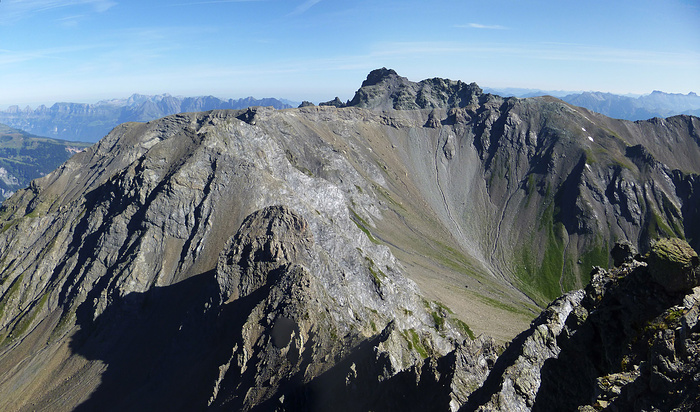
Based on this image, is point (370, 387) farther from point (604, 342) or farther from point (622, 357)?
point (622, 357)

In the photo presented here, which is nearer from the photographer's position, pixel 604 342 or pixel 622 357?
pixel 622 357

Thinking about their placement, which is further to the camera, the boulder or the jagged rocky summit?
the jagged rocky summit

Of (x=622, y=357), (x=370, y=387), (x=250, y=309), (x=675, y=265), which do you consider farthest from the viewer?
(x=250, y=309)

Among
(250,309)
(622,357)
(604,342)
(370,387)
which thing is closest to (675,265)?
(622,357)

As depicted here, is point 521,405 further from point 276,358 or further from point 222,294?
point 222,294

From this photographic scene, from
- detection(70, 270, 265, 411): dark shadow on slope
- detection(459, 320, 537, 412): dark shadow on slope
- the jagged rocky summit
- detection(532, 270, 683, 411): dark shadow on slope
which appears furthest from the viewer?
detection(70, 270, 265, 411): dark shadow on slope

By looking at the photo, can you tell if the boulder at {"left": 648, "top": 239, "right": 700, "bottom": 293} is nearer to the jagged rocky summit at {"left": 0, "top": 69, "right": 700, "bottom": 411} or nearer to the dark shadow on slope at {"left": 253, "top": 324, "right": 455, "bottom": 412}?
the jagged rocky summit at {"left": 0, "top": 69, "right": 700, "bottom": 411}

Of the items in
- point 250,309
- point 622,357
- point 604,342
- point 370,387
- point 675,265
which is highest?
point 675,265

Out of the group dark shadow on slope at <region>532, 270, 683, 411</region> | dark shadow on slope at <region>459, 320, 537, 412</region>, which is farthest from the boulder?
dark shadow on slope at <region>459, 320, 537, 412</region>

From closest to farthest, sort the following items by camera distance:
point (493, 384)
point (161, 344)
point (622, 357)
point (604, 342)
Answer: point (622, 357), point (604, 342), point (493, 384), point (161, 344)

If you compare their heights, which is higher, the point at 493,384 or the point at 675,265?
the point at 675,265

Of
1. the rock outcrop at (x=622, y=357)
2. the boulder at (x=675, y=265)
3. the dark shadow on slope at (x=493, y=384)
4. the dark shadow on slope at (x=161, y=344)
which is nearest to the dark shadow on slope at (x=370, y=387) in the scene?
the dark shadow on slope at (x=493, y=384)

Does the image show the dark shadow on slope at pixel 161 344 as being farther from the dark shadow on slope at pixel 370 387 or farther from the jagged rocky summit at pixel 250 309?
the dark shadow on slope at pixel 370 387
